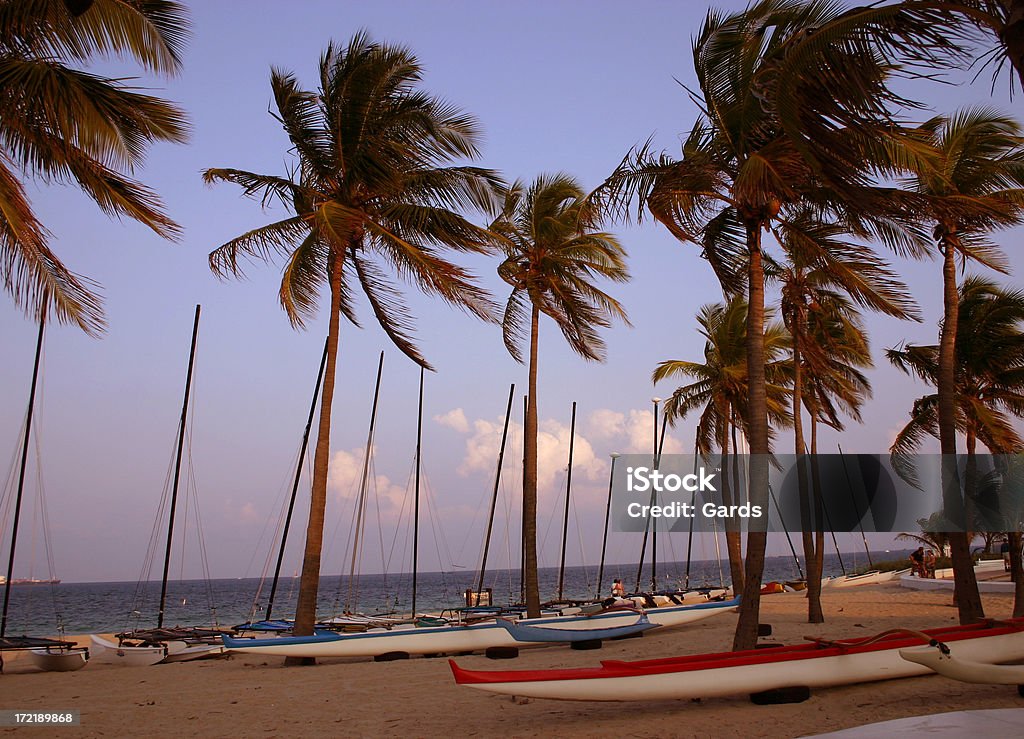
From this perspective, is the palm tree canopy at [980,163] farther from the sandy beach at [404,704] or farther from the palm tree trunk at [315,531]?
the palm tree trunk at [315,531]

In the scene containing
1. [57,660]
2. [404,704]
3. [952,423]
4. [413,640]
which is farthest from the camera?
[57,660]

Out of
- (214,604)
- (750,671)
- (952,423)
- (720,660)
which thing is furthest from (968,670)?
(214,604)

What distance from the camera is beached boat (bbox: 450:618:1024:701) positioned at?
25.0 feet

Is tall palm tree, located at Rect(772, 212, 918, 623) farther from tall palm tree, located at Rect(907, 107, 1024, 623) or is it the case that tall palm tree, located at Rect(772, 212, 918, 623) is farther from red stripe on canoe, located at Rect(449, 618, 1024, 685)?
red stripe on canoe, located at Rect(449, 618, 1024, 685)

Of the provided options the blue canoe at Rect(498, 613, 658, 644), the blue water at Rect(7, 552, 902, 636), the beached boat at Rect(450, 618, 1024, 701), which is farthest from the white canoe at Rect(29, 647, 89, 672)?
the beached boat at Rect(450, 618, 1024, 701)

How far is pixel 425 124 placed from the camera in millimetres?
15664

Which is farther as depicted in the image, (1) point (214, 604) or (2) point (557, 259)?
(1) point (214, 604)

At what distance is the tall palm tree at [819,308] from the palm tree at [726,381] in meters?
1.81

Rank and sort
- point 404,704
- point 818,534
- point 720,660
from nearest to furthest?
1. point 720,660
2. point 404,704
3. point 818,534

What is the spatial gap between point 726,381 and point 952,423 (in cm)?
995

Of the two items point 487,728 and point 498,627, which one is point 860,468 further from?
point 487,728

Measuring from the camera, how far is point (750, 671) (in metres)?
8.30

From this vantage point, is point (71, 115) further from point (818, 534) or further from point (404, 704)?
point (818, 534)

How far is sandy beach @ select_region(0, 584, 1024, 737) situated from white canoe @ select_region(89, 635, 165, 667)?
112 centimetres
